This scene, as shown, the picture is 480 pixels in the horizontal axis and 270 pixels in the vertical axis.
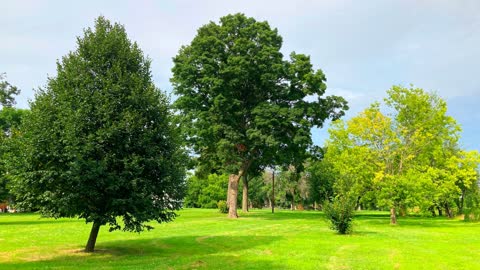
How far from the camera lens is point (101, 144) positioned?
17250mm

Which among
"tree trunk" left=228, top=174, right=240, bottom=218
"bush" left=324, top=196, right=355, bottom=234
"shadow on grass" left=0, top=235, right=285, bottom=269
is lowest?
"shadow on grass" left=0, top=235, right=285, bottom=269

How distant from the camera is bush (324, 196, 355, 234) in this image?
27.5 metres

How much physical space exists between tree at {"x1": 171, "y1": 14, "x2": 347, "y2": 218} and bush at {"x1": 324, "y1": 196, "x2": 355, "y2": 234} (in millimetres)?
12908

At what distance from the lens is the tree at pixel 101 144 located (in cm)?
1695

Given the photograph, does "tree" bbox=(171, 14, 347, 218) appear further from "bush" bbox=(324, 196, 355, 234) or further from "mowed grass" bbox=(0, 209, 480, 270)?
"mowed grass" bbox=(0, 209, 480, 270)

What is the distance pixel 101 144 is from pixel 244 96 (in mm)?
29177

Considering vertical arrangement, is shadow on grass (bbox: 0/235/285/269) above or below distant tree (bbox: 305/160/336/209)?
below

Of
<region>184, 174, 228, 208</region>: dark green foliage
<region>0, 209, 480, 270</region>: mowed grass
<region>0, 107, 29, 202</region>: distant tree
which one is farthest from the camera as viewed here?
<region>184, 174, 228, 208</region>: dark green foliage

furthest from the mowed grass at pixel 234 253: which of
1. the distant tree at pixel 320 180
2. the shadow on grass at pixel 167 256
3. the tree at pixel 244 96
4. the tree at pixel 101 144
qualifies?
the distant tree at pixel 320 180

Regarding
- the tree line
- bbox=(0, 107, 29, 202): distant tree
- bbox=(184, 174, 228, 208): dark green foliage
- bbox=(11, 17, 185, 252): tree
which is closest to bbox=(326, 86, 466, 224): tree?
the tree line

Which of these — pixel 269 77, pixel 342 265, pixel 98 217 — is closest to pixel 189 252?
pixel 98 217

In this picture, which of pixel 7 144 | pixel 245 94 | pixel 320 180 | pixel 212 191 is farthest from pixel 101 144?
pixel 212 191

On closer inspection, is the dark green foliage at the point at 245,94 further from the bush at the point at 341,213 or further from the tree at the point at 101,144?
the tree at the point at 101,144

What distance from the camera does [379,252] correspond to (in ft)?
63.6
